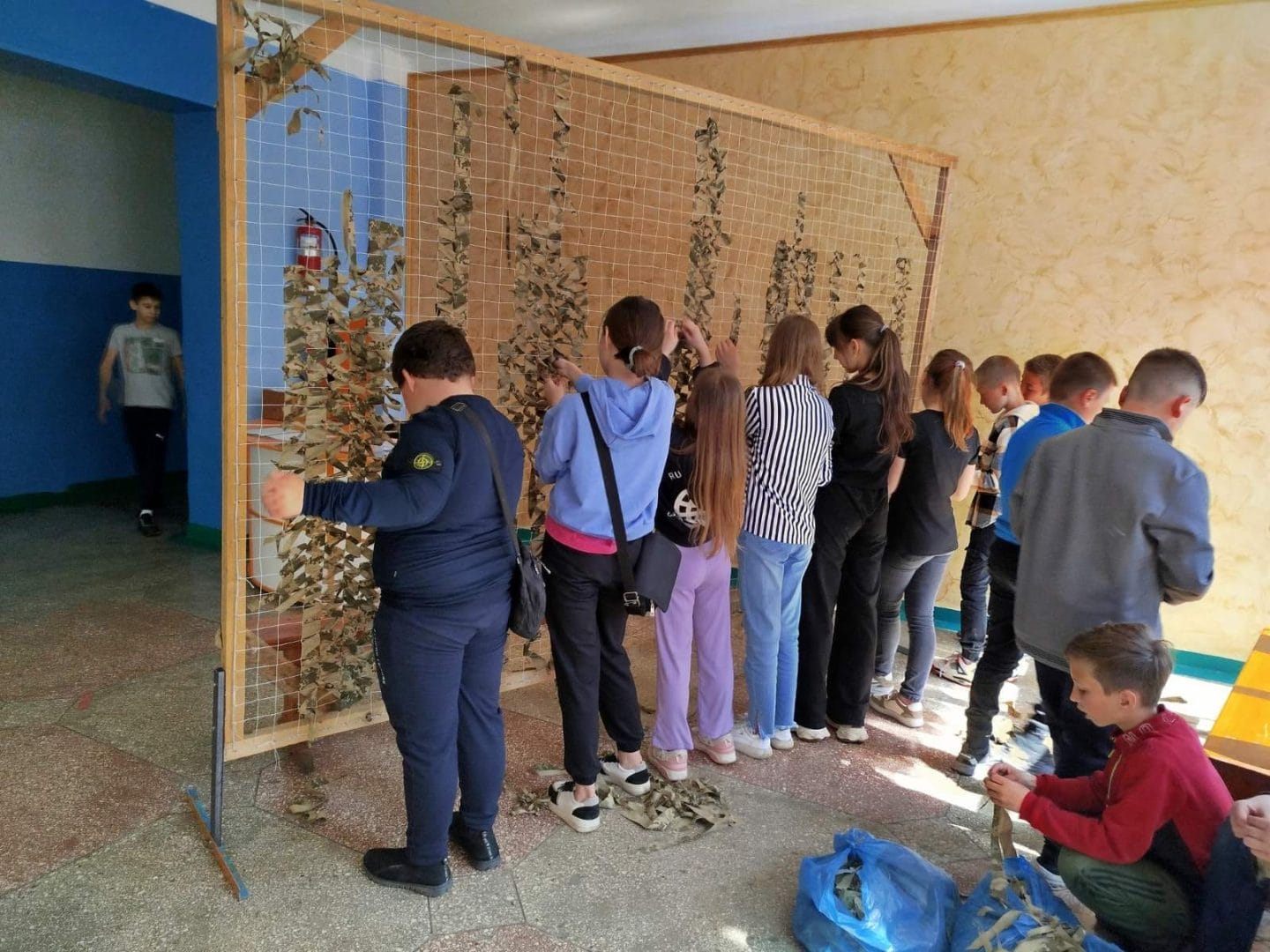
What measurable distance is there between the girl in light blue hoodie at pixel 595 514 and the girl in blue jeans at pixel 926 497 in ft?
3.74

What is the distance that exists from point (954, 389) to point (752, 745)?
1.44 metres

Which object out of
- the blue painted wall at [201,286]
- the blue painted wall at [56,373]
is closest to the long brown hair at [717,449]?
the blue painted wall at [201,286]

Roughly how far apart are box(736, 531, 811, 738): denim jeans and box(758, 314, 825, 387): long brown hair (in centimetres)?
52

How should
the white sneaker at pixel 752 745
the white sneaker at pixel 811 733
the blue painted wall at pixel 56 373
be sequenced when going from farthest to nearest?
the blue painted wall at pixel 56 373
the white sneaker at pixel 811 733
the white sneaker at pixel 752 745

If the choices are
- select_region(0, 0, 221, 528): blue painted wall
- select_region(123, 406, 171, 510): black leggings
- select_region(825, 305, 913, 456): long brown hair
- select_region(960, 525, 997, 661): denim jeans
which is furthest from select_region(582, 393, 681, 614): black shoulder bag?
select_region(123, 406, 171, 510): black leggings

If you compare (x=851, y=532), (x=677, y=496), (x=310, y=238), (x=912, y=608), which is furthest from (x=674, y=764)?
(x=310, y=238)

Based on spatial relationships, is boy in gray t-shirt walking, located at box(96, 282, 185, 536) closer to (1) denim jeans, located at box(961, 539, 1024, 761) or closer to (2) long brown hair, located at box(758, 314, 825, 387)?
(2) long brown hair, located at box(758, 314, 825, 387)

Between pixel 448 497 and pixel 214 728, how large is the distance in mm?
925

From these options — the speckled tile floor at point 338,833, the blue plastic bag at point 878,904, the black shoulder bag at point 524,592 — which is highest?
the black shoulder bag at point 524,592

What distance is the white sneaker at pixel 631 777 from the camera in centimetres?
252

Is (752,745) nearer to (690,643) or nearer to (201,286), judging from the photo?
(690,643)

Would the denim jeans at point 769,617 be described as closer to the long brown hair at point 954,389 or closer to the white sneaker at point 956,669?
the long brown hair at point 954,389

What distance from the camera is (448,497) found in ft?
6.03

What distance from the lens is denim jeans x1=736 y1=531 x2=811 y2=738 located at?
2.66 metres
